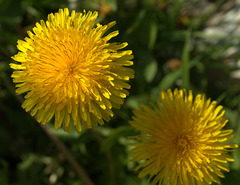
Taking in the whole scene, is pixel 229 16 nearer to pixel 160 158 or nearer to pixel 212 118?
pixel 212 118

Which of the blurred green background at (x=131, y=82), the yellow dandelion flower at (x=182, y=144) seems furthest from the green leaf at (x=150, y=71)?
the yellow dandelion flower at (x=182, y=144)

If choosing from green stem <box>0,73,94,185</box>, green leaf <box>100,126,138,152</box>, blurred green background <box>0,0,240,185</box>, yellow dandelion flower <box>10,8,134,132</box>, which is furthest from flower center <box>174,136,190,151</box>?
green stem <box>0,73,94,185</box>

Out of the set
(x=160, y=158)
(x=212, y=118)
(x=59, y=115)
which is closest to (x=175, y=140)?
(x=160, y=158)

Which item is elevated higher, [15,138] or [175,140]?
[175,140]

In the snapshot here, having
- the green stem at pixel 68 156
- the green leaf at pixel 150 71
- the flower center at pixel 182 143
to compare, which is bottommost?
the green stem at pixel 68 156

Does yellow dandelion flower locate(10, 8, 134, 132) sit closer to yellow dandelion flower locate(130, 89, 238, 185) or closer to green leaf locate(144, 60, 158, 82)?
yellow dandelion flower locate(130, 89, 238, 185)

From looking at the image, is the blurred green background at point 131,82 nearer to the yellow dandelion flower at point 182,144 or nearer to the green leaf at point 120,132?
the green leaf at point 120,132
